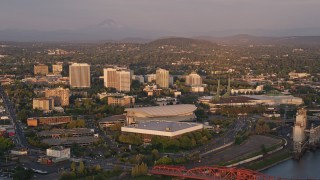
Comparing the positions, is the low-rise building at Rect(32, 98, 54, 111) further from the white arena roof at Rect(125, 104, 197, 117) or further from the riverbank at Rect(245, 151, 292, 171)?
the riverbank at Rect(245, 151, 292, 171)

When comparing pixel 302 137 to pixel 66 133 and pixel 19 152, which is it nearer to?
pixel 66 133

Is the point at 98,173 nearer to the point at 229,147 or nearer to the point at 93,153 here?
the point at 93,153

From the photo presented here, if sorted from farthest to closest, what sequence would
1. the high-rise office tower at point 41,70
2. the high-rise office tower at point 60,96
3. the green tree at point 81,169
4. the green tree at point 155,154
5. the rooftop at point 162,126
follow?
the high-rise office tower at point 41,70 < the high-rise office tower at point 60,96 < the rooftop at point 162,126 < the green tree at point 155,154 < the green tree at point 81,169

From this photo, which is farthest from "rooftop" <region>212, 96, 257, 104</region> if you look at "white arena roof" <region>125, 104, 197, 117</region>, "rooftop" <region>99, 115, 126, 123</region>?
"rooftop" <region>99, 115, 126, 123</region>

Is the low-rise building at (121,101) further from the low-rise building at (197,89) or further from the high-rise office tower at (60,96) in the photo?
the low-rise building at (197,89)

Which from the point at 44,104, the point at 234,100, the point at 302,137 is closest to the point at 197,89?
the point at 234,100

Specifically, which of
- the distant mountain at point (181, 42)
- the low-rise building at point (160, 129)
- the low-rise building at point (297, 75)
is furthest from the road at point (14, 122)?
the distant mountain at point (181, 42)
